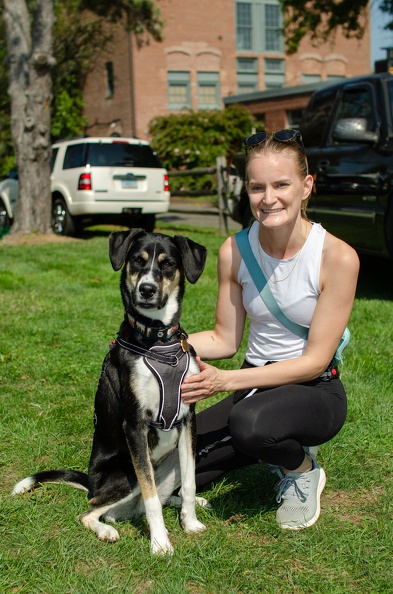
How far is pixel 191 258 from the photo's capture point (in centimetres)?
305

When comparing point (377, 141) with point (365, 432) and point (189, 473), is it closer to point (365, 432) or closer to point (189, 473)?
point (365, 432)

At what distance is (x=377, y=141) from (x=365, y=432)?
11.1 feet

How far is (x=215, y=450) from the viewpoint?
331 centimetres

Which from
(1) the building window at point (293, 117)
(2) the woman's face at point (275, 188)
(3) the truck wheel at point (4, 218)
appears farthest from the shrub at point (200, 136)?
(2) the woman's face at point (275, 188)

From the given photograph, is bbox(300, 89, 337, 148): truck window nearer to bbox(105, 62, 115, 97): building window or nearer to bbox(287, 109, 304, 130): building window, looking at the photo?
bbox(287, 109, 304, 130): building window

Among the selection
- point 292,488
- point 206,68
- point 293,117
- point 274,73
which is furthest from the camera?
point 274,73

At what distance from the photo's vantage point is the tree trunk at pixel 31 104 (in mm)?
12430

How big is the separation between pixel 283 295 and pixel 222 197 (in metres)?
10.5

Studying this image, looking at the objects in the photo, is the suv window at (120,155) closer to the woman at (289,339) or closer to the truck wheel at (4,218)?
the truck wheel at (4,218)

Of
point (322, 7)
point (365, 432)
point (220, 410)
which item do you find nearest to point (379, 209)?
point (365, 432)

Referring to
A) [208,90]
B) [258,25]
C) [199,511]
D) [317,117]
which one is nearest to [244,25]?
[258,25]

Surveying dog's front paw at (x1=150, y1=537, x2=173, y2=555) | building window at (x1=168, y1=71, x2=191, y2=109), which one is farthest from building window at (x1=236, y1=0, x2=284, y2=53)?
dog's front paw at (x1=150, y1=537, x2=173, y2=555)

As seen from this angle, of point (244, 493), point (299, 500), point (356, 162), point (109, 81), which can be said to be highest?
point (109, 81)

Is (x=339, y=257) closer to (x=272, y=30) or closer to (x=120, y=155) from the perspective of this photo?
(x=120, y=155)
